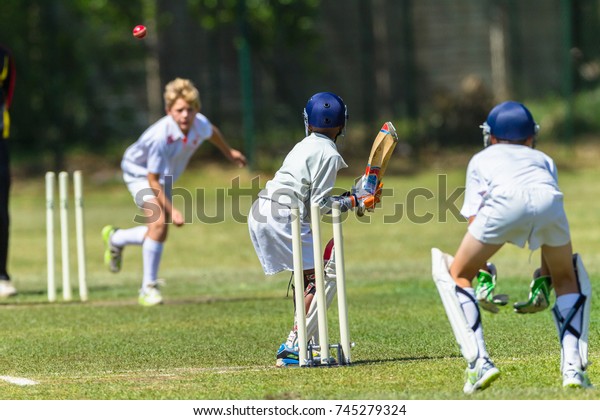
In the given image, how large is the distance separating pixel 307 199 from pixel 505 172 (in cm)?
164

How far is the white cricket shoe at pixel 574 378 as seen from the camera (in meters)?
5.80

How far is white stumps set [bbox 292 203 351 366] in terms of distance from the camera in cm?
671

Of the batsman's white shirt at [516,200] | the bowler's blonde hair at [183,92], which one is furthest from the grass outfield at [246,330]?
the bowler's blonde hair at [183,92]

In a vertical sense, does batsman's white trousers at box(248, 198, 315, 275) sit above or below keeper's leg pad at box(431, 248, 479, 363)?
above

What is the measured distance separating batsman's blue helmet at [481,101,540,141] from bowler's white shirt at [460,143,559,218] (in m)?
0.05

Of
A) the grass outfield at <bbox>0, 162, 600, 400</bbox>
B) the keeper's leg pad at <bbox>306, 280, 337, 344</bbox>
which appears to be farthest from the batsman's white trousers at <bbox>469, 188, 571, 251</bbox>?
the keeper's leg pad at <bbox>306, 280, 337, 344</bbox>

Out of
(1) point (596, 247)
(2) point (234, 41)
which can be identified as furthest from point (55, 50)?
(1) point (596, 247)

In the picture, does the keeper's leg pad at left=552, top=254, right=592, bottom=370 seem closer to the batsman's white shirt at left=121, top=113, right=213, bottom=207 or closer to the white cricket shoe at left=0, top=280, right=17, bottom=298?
the batsman's white shirt at left=121, top=113, right=213, bottom=207

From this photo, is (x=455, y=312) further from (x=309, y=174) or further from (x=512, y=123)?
(x=309, y=174)

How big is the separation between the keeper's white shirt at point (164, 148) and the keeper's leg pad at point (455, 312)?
199 inches

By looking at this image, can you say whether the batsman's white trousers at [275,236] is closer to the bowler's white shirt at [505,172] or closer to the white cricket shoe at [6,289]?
the bowler's white shirt at [505,172]

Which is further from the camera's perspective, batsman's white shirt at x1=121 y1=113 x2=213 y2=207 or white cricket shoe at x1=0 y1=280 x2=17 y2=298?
white cricket shoe at x1=0 y1=280 x2=17 y2=298

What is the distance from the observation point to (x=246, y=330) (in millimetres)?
8867

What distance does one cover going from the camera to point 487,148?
5.98m
